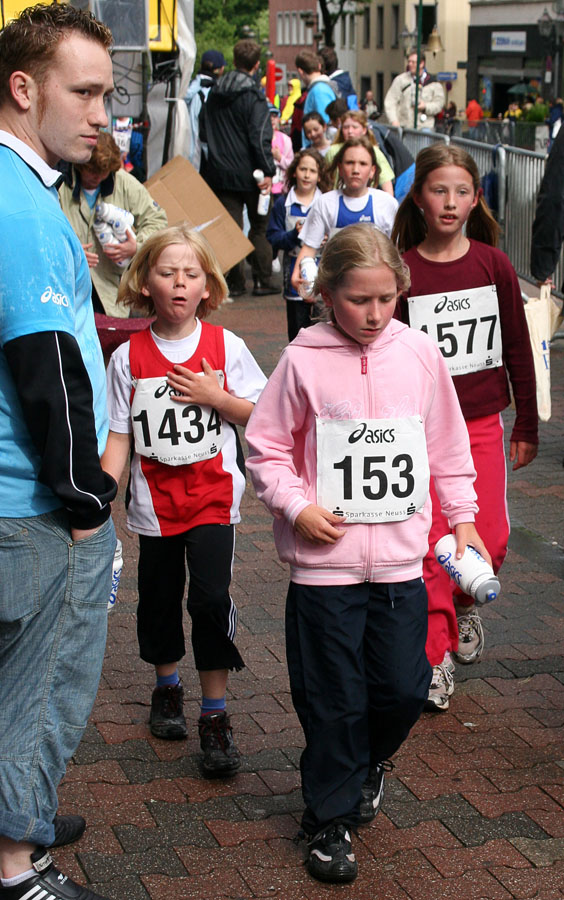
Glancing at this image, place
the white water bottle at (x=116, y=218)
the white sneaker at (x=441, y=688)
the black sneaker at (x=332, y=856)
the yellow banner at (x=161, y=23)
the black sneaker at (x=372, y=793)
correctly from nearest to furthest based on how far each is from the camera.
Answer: the black sneaker at (x=332, y=856) < the black sneaker at (x=372, y=793) < the white sneaker at (x=441, y=688) < the white water bottle at (x=116, y=218) < the yellow banner at (x=161, y=23)

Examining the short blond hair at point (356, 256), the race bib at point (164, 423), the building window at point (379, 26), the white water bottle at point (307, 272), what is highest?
the short blond hair at point (356, 256)

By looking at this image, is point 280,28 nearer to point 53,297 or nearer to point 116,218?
point 116,218

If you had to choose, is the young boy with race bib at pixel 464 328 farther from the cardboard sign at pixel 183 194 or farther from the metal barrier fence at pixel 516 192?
the metal barrier fence at pixel 516 192

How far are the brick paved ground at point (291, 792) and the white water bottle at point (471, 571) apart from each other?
0.68 m

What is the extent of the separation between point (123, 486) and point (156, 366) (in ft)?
10.5

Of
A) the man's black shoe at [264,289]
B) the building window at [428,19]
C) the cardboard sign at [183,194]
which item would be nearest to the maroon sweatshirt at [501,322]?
the cardboard sign at [183,194]

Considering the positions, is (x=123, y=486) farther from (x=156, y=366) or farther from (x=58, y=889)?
(x=58, y=889)

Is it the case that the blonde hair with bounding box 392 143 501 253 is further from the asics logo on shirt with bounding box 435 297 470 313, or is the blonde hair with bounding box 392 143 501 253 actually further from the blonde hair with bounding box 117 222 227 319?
the blonde hair with bounding box 117 222 227 319

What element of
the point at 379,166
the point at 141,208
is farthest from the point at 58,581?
the point at 379,166

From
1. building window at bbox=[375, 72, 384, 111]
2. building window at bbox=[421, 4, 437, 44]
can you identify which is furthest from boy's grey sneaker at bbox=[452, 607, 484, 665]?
building window at bbox=[375, 72, 384, 111]

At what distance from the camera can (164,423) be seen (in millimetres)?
4020

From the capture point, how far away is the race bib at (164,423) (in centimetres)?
402

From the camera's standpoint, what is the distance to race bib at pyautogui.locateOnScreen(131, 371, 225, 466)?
13.2 feet

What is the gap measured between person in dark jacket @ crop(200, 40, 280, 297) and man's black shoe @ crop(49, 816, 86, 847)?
10051mm
